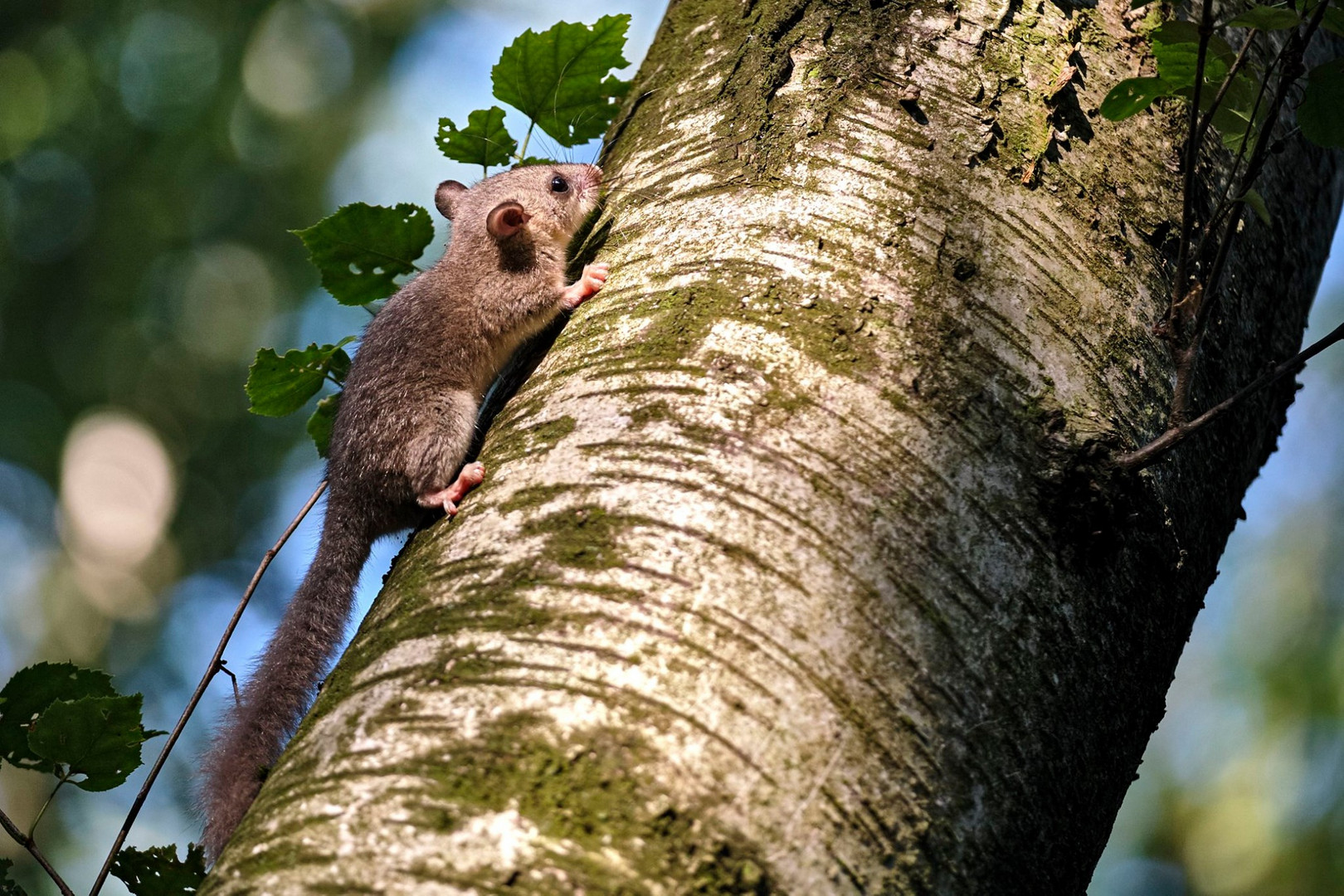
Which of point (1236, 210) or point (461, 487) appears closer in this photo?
point (1236, 210)

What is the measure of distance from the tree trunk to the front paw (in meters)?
0.08

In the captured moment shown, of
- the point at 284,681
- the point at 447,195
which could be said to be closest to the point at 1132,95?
the point at 284,681

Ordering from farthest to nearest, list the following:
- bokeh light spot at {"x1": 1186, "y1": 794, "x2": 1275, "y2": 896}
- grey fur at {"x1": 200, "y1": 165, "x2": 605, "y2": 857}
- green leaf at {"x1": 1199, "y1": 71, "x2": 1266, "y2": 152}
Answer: bokeh light spot at {"x1": 1186, "y1": 794, "x2": 1275, "y2": 896} → grey fur at {"x1": 200, "y1": 165, "x2": 605, "y2": 857} → green leaf at {"x1": 1199, "y1": 71, "x2": 1266, "y2": 152}

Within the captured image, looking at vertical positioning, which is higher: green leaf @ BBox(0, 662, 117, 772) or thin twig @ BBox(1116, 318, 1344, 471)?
thin twig @ BBox(1116, 318, 1344, 471)

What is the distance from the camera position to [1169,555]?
1958 millimetres

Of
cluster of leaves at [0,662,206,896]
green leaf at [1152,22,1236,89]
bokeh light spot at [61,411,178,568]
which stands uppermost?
bokeh light spot at [61,411,178,568]

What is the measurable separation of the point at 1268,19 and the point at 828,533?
3.45ft

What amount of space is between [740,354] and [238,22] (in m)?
12.8

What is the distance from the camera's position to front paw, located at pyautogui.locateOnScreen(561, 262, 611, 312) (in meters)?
2.41

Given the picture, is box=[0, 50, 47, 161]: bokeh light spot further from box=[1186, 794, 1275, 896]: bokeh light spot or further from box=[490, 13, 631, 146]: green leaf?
box=[1186, 794, 1275, 896]: bokeh light spot

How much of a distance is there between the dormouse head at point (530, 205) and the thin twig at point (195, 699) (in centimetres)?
→ 126

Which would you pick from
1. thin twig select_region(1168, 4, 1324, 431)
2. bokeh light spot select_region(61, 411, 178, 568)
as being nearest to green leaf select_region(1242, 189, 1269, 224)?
thin twig select_region(1168, 4, 1324, 431)

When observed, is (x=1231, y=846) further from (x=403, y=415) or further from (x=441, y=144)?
(x=441, y=144)

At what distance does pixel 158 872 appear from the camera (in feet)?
7.38
